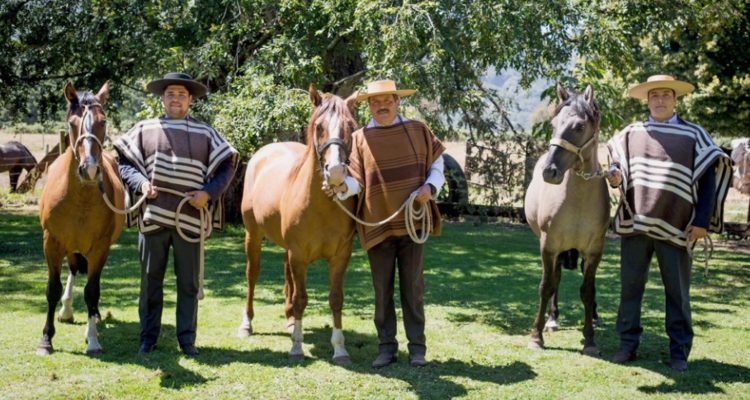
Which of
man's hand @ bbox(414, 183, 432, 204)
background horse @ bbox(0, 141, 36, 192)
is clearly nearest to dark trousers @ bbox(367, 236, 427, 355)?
man's hand @ bbox(414, 183, 432, 204)

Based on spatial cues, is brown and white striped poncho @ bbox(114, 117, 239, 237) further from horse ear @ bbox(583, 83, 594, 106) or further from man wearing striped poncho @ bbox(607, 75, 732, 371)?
man wearing striped poncho @ bbox(607, 75, 732, 371)

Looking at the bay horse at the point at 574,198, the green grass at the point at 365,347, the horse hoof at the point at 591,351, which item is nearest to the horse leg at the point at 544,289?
the bay horse at the point at 574,198

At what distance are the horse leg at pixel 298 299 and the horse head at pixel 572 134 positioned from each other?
2.06 meters

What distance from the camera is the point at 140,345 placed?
554 centimetres

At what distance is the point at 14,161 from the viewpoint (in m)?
19.0

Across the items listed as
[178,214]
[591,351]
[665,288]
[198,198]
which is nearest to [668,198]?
[665,288]

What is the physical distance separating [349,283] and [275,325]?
2.66 metres

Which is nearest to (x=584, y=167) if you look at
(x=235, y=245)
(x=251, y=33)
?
(x=251, y=33)

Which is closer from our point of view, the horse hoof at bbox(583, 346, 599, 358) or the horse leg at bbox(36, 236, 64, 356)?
the horse leg at bbox(36, 236, 64, 356)

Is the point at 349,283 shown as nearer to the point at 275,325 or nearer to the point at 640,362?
the point at 275,325

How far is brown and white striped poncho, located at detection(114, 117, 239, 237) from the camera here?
17.3 feet

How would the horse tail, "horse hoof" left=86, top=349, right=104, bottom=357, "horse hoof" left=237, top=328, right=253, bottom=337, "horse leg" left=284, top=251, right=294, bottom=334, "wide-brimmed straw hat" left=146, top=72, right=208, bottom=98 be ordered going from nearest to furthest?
1. "wide-brimmed straw hat" left=146, top=72, right=208, bottom=98
2. "horse hoof" left=86, top=349, right=104, bottom=357
3. "horse hoof" left=237, top=328, right=253, bottom=337
4. "horse leg" left=284, top=251, right=294, bottom=334
5. the horse tail

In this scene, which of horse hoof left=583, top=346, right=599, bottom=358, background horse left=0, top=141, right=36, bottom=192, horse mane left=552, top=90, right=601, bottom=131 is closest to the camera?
horse mane left=552, top=90, right=601, bottom=131

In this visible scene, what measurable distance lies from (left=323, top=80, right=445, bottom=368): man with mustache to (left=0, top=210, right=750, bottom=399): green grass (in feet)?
1.21
